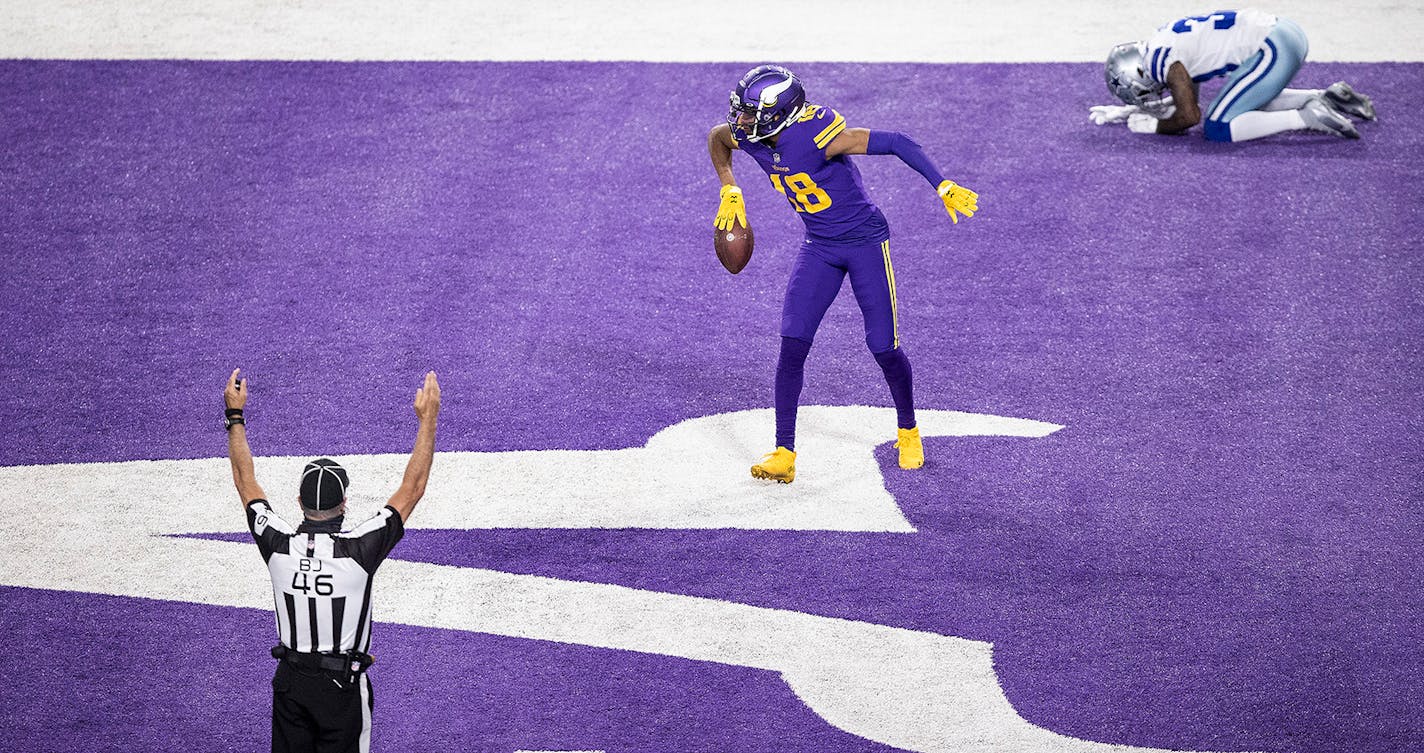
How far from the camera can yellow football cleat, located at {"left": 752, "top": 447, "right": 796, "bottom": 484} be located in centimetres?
716

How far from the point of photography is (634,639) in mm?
6195

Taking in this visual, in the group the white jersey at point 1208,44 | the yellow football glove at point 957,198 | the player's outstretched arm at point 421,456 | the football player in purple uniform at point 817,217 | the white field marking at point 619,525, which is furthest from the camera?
the white jersey at point 1208,44

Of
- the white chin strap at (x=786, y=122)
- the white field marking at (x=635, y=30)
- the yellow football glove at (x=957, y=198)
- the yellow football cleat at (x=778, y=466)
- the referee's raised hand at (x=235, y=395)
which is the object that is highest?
the white field marking at (x=635, y=30)

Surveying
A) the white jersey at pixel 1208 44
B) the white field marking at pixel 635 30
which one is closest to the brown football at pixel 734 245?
the white jersey at pixel 1208 44

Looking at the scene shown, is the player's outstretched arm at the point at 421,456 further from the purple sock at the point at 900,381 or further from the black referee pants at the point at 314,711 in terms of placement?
the purple sock at the point at 900,381

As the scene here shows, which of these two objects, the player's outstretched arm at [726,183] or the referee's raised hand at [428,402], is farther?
the player's outstretched arm at [726,183]

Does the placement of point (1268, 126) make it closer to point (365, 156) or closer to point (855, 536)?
point (855, 536)

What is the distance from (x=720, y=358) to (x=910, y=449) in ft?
4.17

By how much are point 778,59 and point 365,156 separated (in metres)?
2.93

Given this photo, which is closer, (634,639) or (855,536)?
(634,639)

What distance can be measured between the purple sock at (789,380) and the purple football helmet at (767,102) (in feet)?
3.02

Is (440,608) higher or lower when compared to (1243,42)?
lower

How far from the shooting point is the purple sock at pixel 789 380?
7102 mm

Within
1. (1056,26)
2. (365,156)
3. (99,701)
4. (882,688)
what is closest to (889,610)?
(882,688)
